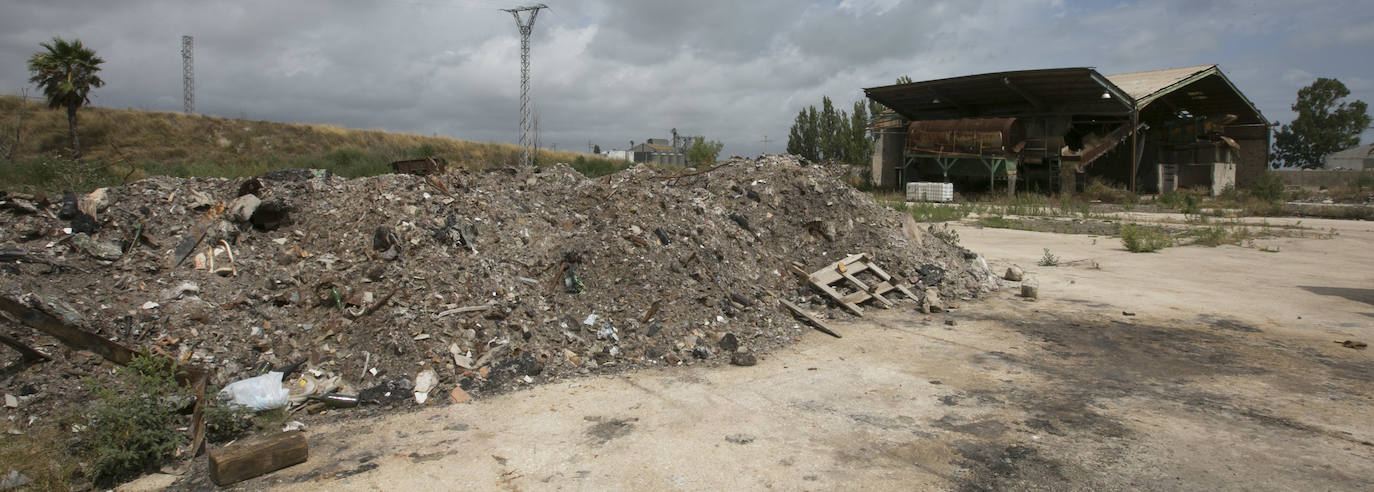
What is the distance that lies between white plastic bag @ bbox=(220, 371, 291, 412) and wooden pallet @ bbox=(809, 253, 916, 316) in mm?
5340

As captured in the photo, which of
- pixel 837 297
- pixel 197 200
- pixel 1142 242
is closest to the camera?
pixel 197 200

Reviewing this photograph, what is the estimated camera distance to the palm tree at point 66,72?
22609 millimetres

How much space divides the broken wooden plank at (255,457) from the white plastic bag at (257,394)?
0.61 metres

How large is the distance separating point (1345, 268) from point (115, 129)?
44098mm

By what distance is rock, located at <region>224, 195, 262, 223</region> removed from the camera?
6.11 m

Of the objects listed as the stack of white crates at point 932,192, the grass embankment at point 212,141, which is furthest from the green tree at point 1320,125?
→ the grass embankment at point 212,141

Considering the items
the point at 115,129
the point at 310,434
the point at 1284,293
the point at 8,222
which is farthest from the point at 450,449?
the point at 115,129

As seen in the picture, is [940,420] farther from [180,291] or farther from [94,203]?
[94,203]

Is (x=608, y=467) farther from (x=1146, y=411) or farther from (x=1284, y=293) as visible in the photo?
(x=1284, y=293)

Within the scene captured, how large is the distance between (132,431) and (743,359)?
4.05 metres

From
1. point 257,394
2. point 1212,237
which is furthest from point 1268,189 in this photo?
point 257,394

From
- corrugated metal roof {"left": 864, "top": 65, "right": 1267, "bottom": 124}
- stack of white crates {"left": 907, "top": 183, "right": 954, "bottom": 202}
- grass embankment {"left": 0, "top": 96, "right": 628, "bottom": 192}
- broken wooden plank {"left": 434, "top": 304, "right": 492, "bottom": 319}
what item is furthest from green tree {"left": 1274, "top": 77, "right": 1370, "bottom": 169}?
broken wooden plank {"left": 434, "top": 304, "right": 492, "bottom": 319}

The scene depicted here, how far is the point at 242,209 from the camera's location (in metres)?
6.14

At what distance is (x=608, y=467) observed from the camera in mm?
3756
